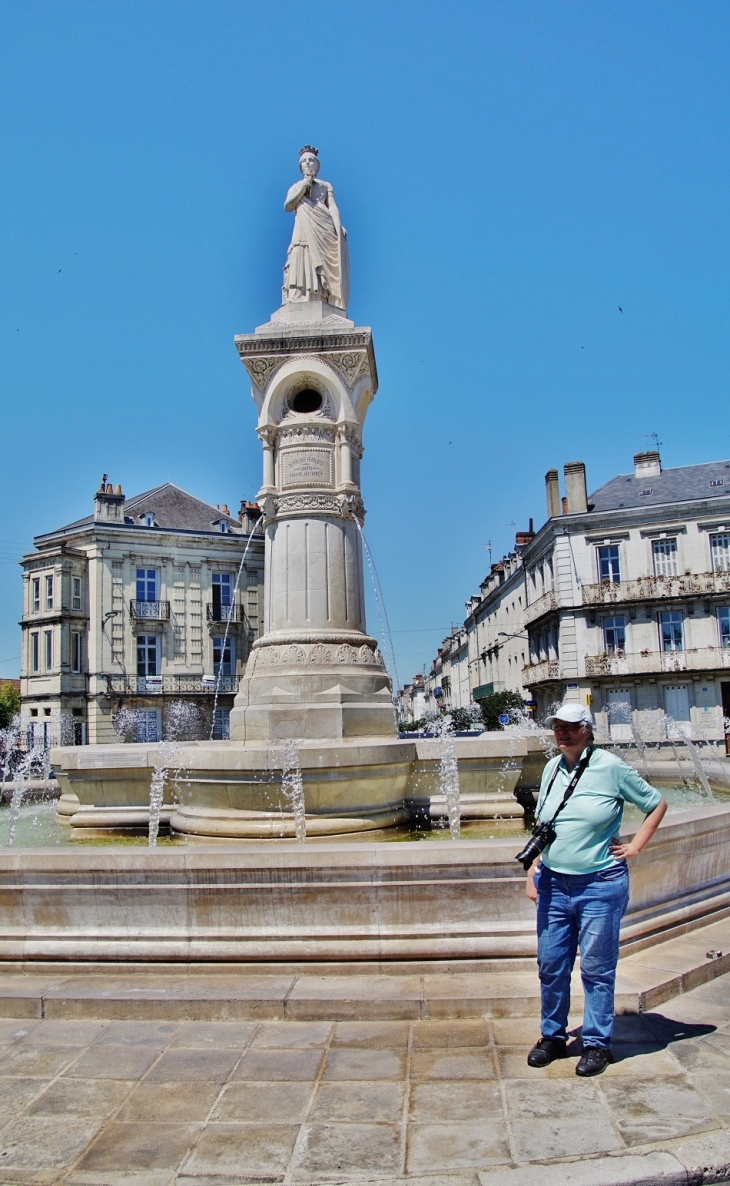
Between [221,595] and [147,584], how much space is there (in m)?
4.22

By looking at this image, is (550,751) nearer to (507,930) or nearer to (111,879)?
(507,930)

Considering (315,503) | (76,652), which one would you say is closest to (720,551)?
(76,652)

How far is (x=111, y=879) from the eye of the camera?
5352 millimetres

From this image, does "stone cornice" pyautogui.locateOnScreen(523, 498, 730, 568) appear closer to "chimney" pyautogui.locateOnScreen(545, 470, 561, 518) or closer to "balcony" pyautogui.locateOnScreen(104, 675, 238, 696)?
"chimney" pyautogui.locateOnScreen(545, 470, 561, 518)

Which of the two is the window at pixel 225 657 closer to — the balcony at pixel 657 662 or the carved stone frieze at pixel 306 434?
the balcony at pixel 657 662

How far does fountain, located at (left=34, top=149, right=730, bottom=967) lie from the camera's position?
520 cm

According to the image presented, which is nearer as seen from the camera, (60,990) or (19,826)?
(60,990)

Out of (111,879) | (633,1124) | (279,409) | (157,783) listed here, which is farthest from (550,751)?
(633,1124)

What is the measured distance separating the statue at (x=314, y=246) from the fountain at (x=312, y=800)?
0.10 feet

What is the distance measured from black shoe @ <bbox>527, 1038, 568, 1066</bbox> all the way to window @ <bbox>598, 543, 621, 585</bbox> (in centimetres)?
3873

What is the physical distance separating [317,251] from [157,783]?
757cm

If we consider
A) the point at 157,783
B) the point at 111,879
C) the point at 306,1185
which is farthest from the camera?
the point at 157,783

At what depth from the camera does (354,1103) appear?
3748mm

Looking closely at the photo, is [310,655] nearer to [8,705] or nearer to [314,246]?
[314,246]
